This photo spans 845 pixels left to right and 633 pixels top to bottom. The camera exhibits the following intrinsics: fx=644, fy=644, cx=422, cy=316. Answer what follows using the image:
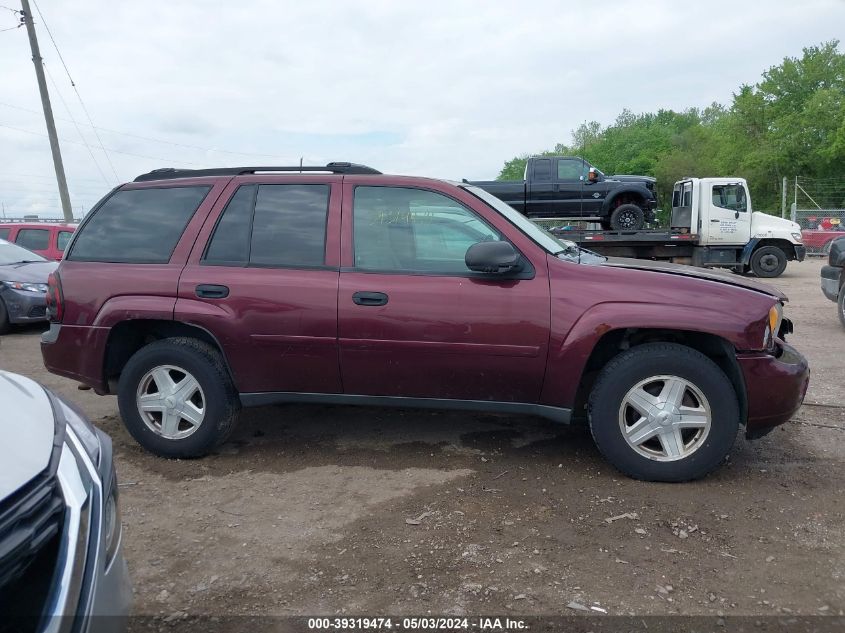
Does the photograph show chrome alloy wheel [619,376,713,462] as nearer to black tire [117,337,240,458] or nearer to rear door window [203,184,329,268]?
rear door window [203,184,329,268]

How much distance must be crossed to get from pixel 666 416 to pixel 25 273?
9264 mm

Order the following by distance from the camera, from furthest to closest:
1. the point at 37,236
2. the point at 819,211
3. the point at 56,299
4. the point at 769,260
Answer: the point at 819,211
the point at 769,260
the point at 37,236
the point at 56,299

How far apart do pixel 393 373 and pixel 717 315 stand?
1.83m

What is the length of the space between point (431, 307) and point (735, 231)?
14.2 meters

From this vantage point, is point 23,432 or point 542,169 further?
point 542,169

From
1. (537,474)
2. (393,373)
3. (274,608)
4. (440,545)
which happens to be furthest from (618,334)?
(274,608)

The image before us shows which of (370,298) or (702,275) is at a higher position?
(702,275)

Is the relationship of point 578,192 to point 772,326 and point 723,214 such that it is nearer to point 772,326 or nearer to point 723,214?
point 723,214

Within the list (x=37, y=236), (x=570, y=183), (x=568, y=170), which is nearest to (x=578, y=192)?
(x=570, y=183)

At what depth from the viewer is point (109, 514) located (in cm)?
189

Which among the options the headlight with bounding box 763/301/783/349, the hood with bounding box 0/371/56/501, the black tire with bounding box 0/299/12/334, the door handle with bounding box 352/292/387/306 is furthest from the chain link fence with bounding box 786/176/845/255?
the hood with bounding box 0/371/56/501

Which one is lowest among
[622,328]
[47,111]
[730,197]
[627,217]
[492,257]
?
[622,328]

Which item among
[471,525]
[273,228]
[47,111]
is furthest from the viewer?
→ [47,111]

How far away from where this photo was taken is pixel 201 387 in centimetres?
398
